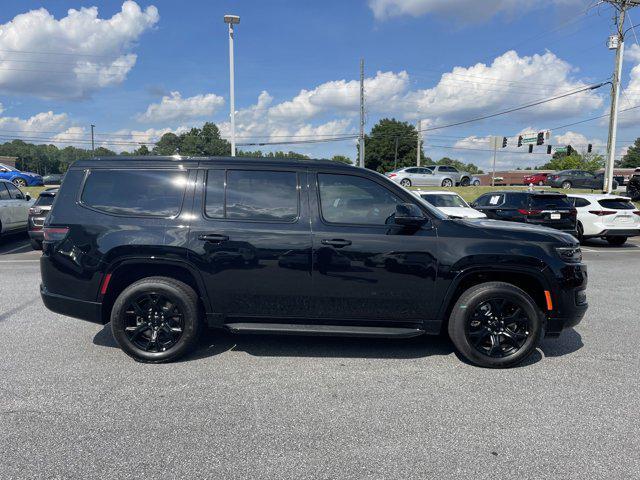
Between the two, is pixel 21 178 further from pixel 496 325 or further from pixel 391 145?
pixel 391 145

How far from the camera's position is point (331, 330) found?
13.1 feet

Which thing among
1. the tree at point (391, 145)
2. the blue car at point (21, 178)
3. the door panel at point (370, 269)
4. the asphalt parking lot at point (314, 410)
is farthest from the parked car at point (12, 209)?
the tree at point (391, 145)

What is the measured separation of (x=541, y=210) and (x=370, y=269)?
32.3ft

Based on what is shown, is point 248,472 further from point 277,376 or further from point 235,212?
point 235,212

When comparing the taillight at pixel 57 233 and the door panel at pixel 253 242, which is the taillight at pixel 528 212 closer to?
the door panel at pixel 253 242

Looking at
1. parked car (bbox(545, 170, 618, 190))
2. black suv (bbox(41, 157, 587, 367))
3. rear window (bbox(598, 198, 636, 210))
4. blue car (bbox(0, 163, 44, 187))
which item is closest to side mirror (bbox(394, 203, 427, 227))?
black suv (bbox(41, 157, 587, 367))

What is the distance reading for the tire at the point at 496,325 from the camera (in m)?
3.99

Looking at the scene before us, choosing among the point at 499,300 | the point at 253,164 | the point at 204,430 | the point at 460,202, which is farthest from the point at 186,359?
the point at 460,202

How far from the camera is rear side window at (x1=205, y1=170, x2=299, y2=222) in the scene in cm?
407

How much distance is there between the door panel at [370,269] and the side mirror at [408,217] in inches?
2.6

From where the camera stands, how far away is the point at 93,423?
9.96ft

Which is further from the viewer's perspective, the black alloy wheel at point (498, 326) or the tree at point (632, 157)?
the tree at point (632, 157)

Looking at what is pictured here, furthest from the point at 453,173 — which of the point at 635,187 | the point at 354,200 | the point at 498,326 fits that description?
the point at 354,200

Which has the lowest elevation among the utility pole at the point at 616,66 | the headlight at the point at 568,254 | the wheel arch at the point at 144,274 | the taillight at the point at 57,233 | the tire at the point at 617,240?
the tire at the point at 617,240
